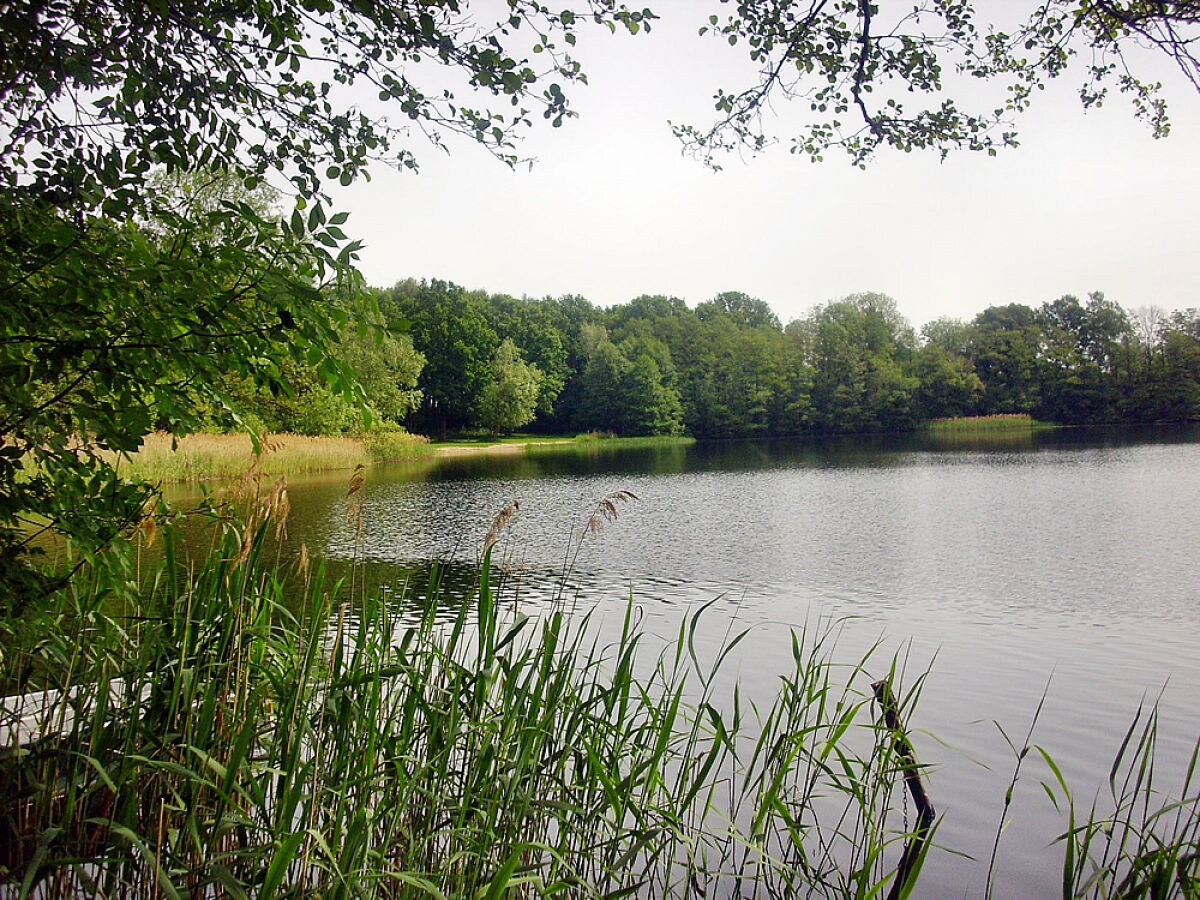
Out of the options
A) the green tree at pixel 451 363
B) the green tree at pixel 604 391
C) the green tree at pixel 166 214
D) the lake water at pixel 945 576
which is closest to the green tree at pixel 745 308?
the green tree at pixel 604 391

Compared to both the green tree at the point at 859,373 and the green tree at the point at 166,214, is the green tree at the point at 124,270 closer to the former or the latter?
the green tree at the point at 166,214

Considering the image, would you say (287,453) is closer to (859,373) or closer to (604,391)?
(604,391)

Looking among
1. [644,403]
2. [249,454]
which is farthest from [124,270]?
[644,403]

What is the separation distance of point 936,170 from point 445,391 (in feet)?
181

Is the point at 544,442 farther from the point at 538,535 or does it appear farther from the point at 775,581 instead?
the point at 775,581

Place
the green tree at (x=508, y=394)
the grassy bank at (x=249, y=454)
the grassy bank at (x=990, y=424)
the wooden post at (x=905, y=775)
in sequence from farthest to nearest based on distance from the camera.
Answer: the grassy bank at (x=990, y=424), the green tree at (x=508, y=394), the grassy bank at (x=249, y=454), the wooden post at (x=905, y=775)

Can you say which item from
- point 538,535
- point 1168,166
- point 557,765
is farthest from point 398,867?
point 538,535

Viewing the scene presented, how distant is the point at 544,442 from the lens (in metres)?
59.9

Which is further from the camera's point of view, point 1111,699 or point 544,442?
point 544,442

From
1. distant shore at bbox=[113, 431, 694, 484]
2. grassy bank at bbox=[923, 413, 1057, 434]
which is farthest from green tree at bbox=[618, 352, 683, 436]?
grassy bank at bbox=[923, 413, 1057, 434]

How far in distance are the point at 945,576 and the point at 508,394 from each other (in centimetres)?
4740

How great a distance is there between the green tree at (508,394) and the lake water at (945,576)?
97.4ft

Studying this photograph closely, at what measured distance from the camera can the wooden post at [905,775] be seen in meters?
3.26

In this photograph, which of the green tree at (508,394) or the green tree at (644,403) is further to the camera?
the green tree at (644,403)
